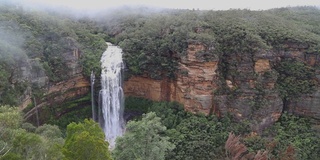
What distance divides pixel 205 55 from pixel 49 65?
1033 centimetres

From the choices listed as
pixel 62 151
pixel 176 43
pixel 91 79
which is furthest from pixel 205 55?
pixel 62 151

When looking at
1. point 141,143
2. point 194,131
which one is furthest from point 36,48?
point 194,131

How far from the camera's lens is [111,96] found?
25891mm

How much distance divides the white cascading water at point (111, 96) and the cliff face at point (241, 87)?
4514 mm

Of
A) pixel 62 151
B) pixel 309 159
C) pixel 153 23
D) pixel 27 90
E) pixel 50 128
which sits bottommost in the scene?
pixel 309 159

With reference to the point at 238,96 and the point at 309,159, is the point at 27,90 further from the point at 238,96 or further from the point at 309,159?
the point at 309,159

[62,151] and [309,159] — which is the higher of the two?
[62,151]

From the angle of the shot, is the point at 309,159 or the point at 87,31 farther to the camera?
the point at 87,31

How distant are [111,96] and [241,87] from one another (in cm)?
922

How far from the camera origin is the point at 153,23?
27922 millimetres

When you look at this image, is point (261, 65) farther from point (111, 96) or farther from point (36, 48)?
point (36, 48)

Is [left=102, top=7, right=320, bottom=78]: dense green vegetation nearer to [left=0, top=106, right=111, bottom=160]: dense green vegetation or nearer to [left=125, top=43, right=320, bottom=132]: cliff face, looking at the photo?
[left=125, top=43, right=320, bottom=132]: cliff face

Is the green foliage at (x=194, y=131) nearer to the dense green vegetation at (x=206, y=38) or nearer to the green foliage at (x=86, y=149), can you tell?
the dense green vegetation at (x=206, y=38)

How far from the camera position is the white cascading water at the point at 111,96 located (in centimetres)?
2569
